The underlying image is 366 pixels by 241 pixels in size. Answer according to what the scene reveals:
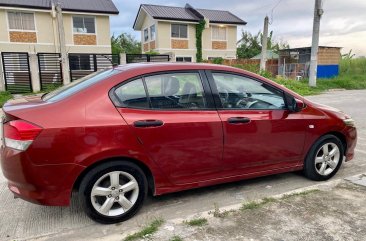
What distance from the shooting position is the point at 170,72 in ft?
11.5

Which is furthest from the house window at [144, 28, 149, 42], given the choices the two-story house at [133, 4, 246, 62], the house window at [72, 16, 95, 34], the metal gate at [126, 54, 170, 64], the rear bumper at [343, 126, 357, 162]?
the rear bumper at [343, 126, 357, 162]

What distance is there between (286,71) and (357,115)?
19124 millimetres

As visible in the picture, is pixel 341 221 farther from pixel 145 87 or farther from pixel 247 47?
pixel 247 47

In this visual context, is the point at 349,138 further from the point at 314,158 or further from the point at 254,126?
the point at 254,126

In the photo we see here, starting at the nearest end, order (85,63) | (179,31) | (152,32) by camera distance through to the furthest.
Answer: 1. (85,63)
2. (179,31)
3. (152,32)

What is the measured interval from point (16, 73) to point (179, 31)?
17.3 metres

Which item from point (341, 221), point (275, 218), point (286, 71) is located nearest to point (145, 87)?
point (275, 218)

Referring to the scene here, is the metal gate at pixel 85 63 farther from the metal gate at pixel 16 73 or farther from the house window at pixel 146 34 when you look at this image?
the house window at pixel 146 34

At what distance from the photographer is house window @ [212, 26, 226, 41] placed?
104 feet

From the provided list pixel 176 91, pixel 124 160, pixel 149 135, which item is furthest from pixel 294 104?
pixel 124 160

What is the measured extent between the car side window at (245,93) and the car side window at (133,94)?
854 mm

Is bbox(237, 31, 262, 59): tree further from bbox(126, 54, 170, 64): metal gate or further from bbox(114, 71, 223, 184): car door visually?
bbox(114, 71, 223, 184): car door

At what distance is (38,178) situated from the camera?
9.54ft

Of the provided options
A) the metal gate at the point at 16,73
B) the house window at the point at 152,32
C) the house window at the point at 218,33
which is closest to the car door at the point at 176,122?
the metal gate at the point at 16,73
